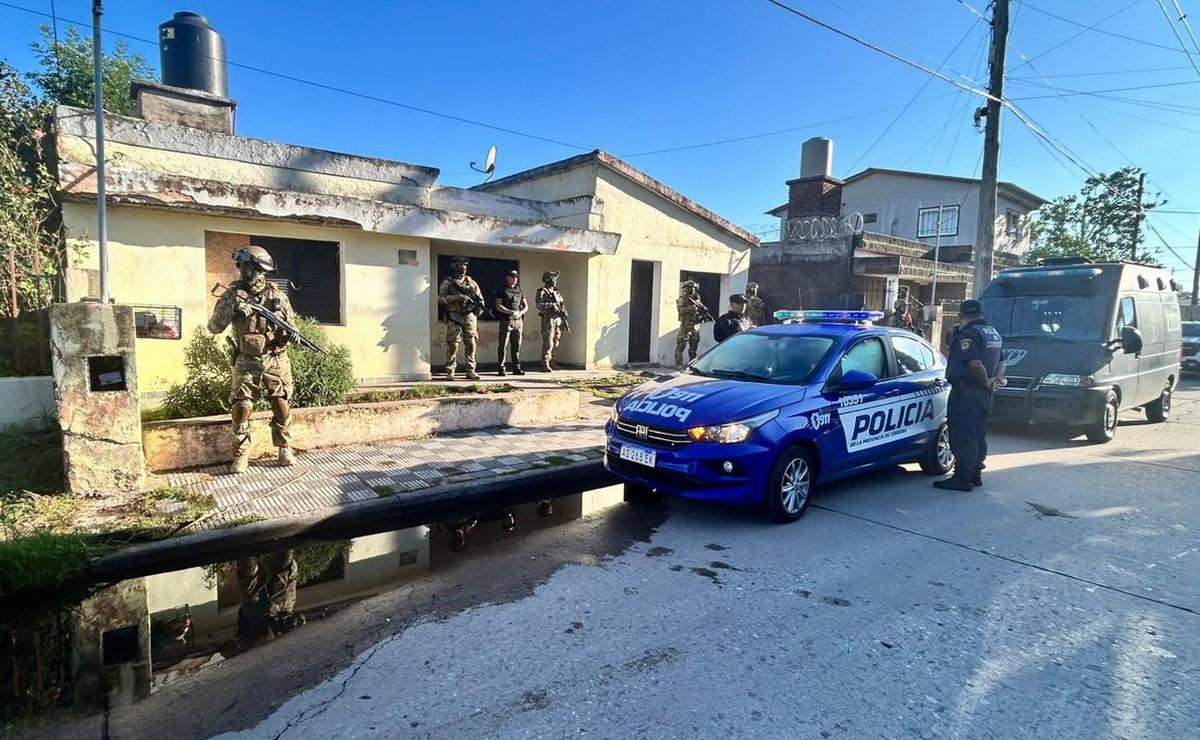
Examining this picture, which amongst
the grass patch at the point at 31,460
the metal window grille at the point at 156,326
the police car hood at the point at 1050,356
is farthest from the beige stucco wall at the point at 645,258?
the grass patch at the point at 31,460

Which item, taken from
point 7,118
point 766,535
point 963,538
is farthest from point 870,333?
point 7,118

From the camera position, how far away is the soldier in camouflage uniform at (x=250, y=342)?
5.50 m

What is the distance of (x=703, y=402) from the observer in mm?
4934

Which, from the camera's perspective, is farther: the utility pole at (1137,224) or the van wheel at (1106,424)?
the utility pole at (1137,224)

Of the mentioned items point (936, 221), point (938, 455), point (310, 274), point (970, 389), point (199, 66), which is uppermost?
point (936, 221)

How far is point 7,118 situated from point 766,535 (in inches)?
347

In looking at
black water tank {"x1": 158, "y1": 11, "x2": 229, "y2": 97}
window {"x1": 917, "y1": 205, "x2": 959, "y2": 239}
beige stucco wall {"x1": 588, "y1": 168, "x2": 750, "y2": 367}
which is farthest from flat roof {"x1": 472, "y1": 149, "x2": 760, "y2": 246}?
window {"x1": 917, "y1": 205, "x2": 959, "y2": 239}

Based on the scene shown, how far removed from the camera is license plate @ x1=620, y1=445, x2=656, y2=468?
16.1 feet

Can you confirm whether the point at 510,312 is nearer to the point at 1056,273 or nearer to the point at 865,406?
the point at 865,406

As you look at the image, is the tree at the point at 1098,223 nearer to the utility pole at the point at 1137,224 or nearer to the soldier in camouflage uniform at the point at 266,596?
the utility pole at the point at 1137,224

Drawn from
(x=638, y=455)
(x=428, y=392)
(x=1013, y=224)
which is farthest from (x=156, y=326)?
(x=1013, y=224)

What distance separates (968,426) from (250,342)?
22.7ft

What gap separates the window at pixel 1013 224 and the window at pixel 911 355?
28.0 metres

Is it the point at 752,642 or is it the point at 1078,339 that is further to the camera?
the point at 1078,339
